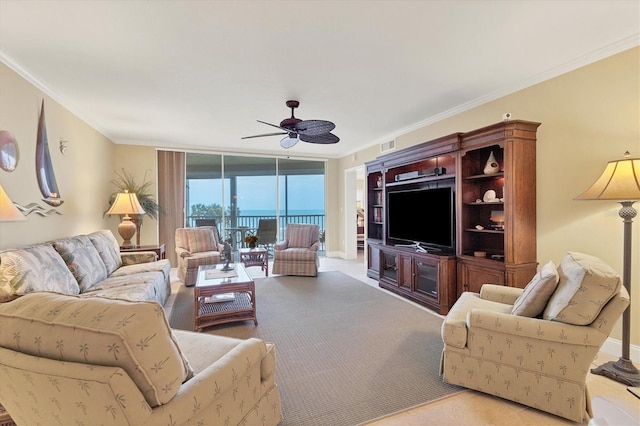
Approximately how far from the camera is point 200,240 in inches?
202

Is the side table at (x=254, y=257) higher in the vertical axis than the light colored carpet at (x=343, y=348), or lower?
higher

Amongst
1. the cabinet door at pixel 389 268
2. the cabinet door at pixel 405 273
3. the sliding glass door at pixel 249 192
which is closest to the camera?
the cabinet door at pixel 405 273

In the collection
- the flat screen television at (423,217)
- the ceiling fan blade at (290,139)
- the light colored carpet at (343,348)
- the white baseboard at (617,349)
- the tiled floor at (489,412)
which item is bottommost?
the tiled floor at (489,412)

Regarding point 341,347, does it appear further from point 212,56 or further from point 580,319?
point 212,56

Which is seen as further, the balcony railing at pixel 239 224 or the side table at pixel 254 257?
the balcony railing at pixel 239 224

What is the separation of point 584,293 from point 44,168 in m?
4.81

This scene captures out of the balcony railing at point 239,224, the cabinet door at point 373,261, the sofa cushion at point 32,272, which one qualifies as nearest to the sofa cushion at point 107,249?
the sofa cushion at point 32,272

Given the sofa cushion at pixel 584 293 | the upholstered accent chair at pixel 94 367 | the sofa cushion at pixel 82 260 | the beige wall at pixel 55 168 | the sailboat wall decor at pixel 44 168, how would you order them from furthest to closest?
the sailboat wall decor at pixel 44 168, the sofa cushion at pixel 82 260, the beige wall at pixel 55 168, the sofa cushion at pixel 584 293, the upholstered accent chair at pixel 94 367

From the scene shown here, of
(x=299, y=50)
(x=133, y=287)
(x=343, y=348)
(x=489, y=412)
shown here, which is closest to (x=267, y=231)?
(x=133, y=287)

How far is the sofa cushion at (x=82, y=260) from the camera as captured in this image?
2770 millimetres

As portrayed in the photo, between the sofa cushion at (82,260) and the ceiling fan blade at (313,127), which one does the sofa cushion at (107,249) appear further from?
the ceiling fan blade at (313,127)

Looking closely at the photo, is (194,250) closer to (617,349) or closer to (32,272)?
(32,272)

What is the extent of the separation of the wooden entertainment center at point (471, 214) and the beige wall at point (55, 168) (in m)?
4.28

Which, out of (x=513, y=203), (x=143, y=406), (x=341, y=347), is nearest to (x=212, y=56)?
(x=143, y=406)
